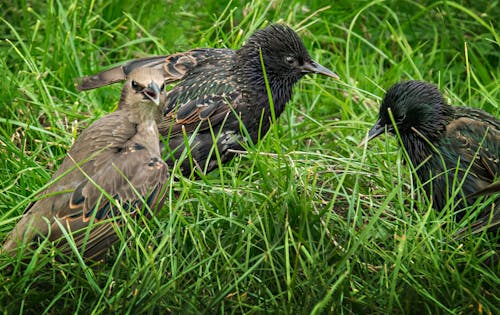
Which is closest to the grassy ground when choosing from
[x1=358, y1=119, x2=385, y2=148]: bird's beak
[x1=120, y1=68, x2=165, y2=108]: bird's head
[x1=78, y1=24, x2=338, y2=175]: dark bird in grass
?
[x1=358, y1=119, x2=385, y2=148]: bird's beak

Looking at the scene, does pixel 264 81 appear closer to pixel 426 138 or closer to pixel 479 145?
pixel 426 138

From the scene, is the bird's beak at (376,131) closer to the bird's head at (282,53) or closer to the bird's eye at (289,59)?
the bird's head at (282,53)

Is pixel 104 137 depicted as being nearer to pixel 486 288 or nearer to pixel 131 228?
pixel 131 228

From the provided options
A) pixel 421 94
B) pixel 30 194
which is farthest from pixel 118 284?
pixel 421 94

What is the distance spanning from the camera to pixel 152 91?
5.25 m

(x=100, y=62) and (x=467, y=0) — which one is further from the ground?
(x=467, y=0)

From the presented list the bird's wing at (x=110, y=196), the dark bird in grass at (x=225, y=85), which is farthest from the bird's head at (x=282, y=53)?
the bird's wing at (x=110, y=196)

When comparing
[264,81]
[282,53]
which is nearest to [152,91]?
[264,81]

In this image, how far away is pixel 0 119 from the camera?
593 cm

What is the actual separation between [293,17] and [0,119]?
7.60 ft

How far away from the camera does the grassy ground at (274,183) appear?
440cm

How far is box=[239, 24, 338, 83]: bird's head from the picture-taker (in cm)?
621

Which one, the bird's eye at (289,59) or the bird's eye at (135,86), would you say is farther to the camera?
the bird's eye at (289,59)

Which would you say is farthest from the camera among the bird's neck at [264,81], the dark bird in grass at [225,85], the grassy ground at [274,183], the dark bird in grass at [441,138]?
the bird's neck at [264,81]
